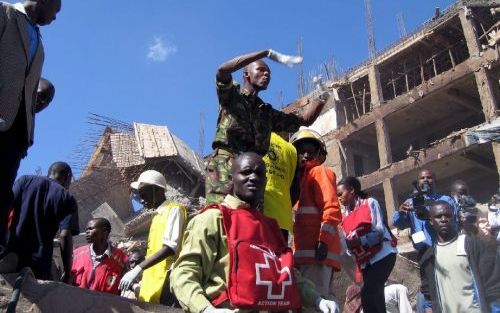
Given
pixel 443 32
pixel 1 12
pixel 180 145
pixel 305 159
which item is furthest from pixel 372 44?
pixel 1 12

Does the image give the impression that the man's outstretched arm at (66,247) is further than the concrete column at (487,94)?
No

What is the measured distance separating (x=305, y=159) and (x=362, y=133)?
20214 mm

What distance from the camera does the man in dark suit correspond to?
2.58 meters

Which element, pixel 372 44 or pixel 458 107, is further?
pixel 372 44


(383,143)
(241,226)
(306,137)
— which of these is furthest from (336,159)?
(241,226)

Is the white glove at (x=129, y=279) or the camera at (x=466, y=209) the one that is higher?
the camera at (x=466, y=209)

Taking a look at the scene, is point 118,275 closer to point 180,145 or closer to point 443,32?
point 180,145

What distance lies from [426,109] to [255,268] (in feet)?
70.9

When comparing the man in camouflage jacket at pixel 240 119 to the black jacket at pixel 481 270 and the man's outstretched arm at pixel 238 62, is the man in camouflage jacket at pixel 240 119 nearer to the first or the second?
the man's outstretched arm at pixel 238 62

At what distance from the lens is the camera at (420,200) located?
→ 19.4 feet

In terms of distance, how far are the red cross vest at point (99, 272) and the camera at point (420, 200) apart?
10.5 ft

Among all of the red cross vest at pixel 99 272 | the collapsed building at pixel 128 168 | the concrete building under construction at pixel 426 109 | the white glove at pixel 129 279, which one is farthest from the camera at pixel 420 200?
the collapsed building at pixel 128 168

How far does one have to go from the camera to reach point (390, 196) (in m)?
21.3

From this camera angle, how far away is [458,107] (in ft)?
73.5
